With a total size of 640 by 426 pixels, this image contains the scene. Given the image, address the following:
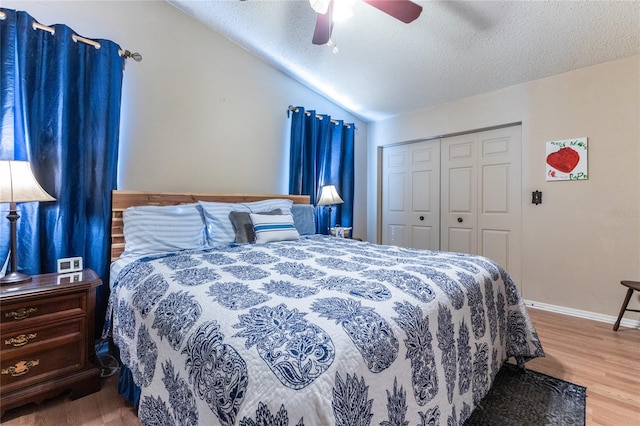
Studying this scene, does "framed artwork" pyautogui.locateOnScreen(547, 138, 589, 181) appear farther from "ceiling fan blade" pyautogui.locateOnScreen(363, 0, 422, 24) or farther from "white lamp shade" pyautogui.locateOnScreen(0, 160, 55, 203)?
"white lamp shade" pyautogui.locateOnScreen(0, 160, 55, 203)

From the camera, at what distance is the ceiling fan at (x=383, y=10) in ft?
5.21

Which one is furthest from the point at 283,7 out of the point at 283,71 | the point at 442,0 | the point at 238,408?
the point at 238,408

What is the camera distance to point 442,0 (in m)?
2.06

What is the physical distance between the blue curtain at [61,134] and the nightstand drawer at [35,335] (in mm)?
480

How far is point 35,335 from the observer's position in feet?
4.69

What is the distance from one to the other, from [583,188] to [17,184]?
4172mm

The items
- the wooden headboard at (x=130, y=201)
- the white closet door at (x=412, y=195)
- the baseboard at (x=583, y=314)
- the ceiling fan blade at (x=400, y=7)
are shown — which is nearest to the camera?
the ceiling fan blade at (x=400, y=7)

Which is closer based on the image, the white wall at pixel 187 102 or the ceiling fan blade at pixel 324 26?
the ceiling fan blade at pixel 324 26

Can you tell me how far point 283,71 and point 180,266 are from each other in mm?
2670

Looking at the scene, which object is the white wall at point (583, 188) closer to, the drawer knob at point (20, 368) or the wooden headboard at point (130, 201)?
the wooden headboard at point (130, 201)

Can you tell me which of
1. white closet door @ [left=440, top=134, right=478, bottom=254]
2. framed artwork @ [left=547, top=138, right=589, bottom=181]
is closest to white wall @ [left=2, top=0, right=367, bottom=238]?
white closet door @ [left=440, top=134, right=478, bottom=254]

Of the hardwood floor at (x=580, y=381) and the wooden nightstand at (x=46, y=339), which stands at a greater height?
the wooden nightstand at (x=46, y=339)

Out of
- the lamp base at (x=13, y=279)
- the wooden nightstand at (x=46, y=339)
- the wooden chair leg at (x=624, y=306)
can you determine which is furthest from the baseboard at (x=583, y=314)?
the lamp base at (x=13, y=279)

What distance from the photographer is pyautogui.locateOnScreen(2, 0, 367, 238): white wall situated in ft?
7.36
